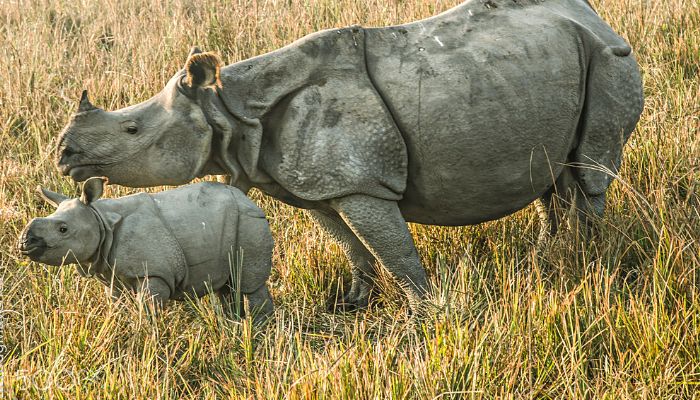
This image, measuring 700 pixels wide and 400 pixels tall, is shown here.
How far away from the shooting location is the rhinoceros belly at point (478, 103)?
4199mm

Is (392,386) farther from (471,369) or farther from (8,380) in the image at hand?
(8,380)

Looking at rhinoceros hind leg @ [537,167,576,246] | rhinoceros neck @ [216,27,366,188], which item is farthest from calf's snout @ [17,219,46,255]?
rhinoceros hind leg @ [537,167,576,246]

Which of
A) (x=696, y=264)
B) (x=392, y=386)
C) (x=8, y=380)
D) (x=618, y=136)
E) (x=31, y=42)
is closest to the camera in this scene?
(x=392, y=386)

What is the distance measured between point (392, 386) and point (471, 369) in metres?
0.28

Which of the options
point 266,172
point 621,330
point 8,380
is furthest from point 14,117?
point 621,330

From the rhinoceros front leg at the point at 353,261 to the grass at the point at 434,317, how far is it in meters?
0.09

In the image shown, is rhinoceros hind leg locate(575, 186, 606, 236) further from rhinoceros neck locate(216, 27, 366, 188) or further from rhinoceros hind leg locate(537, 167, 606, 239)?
rhinoceros neck locate(216, 27, 366, 188)

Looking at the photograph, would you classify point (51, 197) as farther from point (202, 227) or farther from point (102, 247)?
point (202, 227)

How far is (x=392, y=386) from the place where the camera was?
319cm

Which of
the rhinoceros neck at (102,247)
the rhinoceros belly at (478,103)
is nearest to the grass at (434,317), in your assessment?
the rhinoceros neck at (102,247)

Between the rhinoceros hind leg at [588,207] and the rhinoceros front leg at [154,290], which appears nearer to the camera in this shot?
the rhinoceros front leg at [154,290]

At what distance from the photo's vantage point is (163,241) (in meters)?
3.97

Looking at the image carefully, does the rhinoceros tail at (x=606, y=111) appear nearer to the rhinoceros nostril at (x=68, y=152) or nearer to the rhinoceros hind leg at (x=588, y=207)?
the rhinoceros hind leg at (x=588, y=207)

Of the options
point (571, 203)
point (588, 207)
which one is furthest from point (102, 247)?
point (588, 207)
